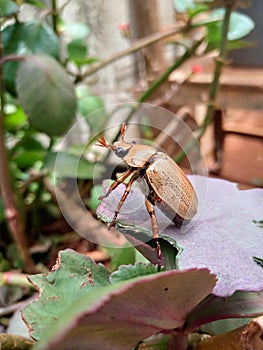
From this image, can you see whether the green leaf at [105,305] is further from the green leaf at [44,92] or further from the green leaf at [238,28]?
the green leaf at [238,28]

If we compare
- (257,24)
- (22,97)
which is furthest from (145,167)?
(257,24)

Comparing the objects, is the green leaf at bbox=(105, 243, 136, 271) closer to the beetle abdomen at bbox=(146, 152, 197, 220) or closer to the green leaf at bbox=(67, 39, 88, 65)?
the beetle abdomen at bbox=(146, 152, 197, 220)

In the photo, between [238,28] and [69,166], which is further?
[238,28]

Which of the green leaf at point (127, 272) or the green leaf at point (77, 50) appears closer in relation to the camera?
the green leaf at point (127, 272)

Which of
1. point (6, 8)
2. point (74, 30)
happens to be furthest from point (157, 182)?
point (74, 30)

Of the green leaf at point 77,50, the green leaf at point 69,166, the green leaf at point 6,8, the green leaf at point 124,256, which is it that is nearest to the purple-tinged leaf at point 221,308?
the green leaf at point 124,256

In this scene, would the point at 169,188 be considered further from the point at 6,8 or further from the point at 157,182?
the point at 6,8
